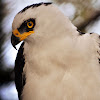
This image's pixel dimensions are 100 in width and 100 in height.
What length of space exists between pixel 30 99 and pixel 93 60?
0.36 m

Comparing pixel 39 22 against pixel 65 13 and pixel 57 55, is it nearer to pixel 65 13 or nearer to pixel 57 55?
pixel 57 55

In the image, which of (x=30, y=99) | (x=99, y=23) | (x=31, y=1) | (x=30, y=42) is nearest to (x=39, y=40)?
(x=30, y=42)

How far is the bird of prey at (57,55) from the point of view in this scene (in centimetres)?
85

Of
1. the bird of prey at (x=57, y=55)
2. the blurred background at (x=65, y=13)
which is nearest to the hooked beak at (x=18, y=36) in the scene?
the bird of prey at (x=57, y=55)

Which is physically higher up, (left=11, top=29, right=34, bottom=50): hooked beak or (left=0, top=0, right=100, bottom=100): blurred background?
(left=0, top=0, right=100, bottom=100): blurred background

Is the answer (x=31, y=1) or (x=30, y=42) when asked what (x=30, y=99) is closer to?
(x=30, y=42)

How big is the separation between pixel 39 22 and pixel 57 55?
17cm

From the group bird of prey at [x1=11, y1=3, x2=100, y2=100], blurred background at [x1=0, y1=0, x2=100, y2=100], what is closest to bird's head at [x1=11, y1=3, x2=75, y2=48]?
bird of prey at [x1=11, y1=3, x2=100, y2=100]

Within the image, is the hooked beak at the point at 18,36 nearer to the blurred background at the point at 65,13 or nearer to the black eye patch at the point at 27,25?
the black eye patch at the point at 27,25

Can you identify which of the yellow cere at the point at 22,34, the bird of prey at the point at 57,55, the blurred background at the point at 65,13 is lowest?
the bird of prey at the point at 57,55

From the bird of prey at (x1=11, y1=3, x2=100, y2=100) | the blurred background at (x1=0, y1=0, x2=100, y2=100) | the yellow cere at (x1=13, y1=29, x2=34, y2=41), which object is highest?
the blurred background at (x1=0, y1=0, x2=100, y2=100)

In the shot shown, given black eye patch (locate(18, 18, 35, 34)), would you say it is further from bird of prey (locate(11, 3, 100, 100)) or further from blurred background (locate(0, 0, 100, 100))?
blurred background (locate(0, 0, 100, 100))

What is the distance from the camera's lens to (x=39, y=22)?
34.9 inches

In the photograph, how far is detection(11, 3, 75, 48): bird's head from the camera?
0.89m
